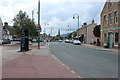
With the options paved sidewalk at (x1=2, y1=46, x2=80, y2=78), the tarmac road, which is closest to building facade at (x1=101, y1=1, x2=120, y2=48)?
the tarmac road

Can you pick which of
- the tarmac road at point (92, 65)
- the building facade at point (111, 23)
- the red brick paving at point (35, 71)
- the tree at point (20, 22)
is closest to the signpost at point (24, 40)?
the tarmac road at point (92, 65)

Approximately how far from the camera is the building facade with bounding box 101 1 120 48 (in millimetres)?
34750

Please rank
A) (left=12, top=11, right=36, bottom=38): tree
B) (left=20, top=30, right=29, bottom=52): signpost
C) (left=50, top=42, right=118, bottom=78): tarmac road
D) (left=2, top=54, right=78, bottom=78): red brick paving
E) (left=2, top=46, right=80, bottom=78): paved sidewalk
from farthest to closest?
(left=12, top=11, right=36, bottom=38): tree, (left=20, top=30, right=29, bottom=52): signpost, (left=50, top=42, right=118, bottom=78): tarmac road, (left=2, top=46, right=80, bottom=78): paved sidewalk, (left=2, top=54, right=78, bottom=78): red brick paving

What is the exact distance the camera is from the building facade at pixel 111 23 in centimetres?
3475

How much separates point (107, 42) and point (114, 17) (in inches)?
182

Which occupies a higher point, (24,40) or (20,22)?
(20,22)

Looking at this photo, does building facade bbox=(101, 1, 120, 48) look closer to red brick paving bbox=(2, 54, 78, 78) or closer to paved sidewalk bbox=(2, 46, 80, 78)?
paved sidewalk bbox=(2, 46, 80, 78)

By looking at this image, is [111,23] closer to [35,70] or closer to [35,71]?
[35,70]

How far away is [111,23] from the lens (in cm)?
3744

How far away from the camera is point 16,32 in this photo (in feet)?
163

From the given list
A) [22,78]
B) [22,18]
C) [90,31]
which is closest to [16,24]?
[22,18]

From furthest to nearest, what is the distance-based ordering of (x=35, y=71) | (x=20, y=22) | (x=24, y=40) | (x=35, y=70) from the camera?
1. (x=20, y=22)
2. (x=24, y=40)
3. (x=35, y=70)
4. (x=35, y=71)

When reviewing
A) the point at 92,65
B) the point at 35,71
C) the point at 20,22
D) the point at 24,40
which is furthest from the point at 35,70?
the point at 20,22

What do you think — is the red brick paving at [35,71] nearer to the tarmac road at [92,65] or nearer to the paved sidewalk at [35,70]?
the paved sidewalk at [35,70]
